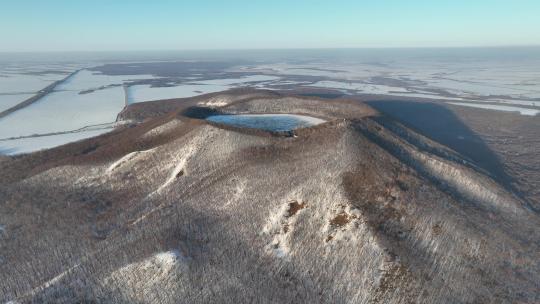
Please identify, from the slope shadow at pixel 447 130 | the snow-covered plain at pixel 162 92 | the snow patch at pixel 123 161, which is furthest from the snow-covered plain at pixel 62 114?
the slope shadow at pixel 447 130

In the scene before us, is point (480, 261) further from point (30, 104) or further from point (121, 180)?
point (30, 104)

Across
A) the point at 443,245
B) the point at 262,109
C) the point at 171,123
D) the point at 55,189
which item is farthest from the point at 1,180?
the point at 443,245

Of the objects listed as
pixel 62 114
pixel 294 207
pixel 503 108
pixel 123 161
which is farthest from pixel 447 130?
pixel 62 114

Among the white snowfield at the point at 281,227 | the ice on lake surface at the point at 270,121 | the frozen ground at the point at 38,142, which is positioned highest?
the ice on lake surface at the point at 270,121

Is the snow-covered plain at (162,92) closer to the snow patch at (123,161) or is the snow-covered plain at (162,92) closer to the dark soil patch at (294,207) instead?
the snow patch at (123,161)

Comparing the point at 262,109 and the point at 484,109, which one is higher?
the point at 262,109

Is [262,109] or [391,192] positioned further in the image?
[262,109]

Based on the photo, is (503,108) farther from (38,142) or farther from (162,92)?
(38,142)
